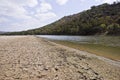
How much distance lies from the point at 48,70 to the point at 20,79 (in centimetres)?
221

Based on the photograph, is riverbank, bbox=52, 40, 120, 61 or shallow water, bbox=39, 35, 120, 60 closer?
riverbank, bbox=52, 40, 120, 61

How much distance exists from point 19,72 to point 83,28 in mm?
121389

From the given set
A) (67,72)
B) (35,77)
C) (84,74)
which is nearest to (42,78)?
(35,77)

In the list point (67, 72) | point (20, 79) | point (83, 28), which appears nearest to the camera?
point (20, 79)

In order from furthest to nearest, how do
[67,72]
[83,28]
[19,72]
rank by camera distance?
[83,28] < [67,72] < [19,72]

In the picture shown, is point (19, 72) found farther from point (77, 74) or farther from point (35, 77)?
point (77, 74)

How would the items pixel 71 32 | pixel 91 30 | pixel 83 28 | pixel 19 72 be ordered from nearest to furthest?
pixel 19 72 → pixel 91 30 → pixel 83 28 → pixel 71 32

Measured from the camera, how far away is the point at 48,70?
1051cm

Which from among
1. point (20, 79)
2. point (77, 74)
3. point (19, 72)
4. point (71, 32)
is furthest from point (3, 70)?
point (71, 32)

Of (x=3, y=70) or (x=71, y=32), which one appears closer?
(x=3, y=70)

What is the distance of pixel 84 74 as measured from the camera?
10.2 meters

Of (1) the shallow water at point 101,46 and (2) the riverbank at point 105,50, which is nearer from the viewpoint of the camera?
(2) the riverbank at point 105,50

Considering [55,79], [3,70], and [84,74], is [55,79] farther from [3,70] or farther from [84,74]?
[3,70]

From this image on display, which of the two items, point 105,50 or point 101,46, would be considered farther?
point 101,46
